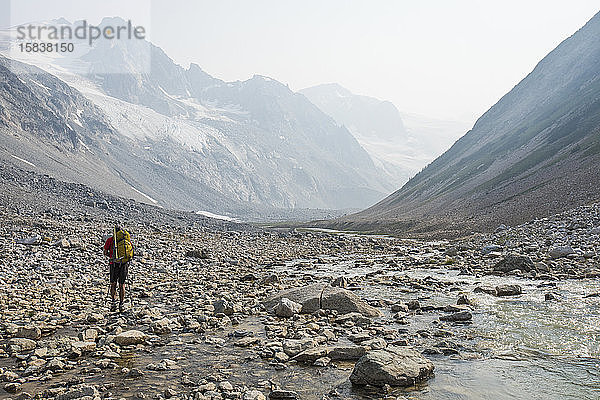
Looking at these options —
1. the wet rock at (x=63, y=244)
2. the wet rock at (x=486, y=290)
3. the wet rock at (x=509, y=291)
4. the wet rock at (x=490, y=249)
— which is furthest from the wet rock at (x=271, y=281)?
Result: the wet rock at (x=490, y=249)

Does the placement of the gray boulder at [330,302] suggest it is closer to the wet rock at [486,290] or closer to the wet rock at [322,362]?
the wet rock at [322,362]

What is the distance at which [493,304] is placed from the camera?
18266 mm

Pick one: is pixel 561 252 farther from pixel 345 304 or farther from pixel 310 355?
pixel 310 355

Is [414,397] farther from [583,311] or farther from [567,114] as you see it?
[567,114]

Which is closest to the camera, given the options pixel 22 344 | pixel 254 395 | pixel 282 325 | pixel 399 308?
pixel 254 395

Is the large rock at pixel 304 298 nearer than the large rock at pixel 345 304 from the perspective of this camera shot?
No

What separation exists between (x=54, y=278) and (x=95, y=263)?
218 inches

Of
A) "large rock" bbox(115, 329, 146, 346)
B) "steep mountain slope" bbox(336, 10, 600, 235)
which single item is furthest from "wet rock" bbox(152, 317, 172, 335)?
"steep mountain slope" bbox(336, 10, 600, 235)

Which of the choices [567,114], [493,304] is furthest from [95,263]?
[567,114]

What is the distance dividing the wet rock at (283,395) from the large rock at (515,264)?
19718 mm

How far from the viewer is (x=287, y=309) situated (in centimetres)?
1675

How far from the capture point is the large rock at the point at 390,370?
10.2 metres

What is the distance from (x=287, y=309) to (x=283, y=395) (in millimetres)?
6956

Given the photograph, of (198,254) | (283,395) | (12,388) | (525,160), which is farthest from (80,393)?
(525,160)
